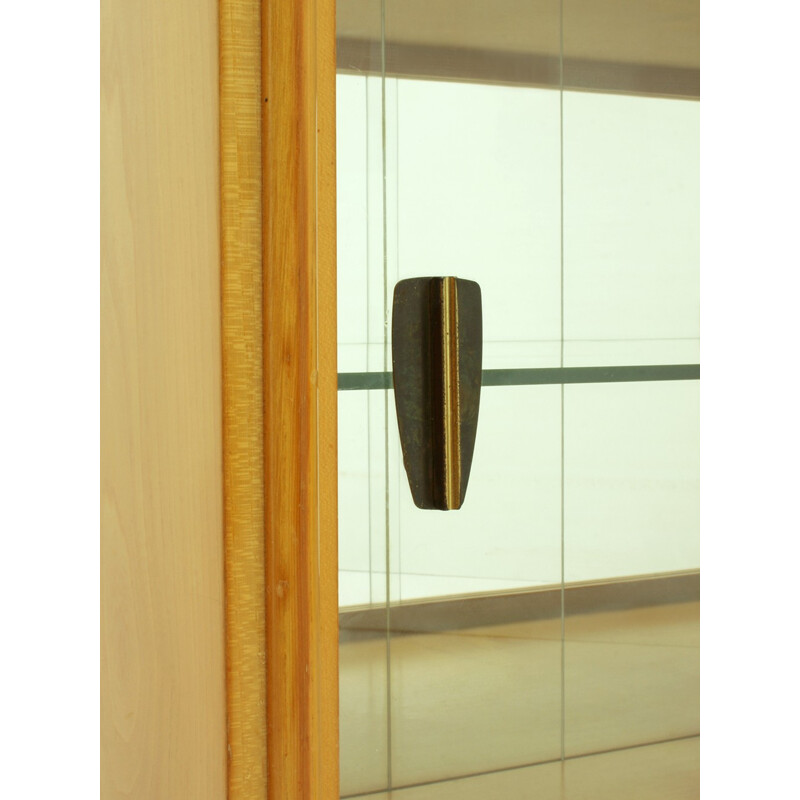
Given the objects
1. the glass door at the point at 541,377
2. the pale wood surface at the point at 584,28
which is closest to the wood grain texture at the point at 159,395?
A: the glass door at the point at 541,377

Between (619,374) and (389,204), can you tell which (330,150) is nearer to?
(389,204)

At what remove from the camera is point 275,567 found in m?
1.03

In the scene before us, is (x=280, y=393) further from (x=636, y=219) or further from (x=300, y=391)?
(x=636, y=219)

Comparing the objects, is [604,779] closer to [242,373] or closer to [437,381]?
[437,381]

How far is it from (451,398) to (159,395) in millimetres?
294

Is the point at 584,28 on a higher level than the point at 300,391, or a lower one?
higher

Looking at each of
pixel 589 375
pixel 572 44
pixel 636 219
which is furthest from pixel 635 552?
pixel 572 44

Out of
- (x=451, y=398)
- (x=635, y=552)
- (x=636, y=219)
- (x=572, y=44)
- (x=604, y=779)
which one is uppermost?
(x=572, y=44)

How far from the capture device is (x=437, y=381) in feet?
2.98

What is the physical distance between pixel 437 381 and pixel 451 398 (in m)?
0.02

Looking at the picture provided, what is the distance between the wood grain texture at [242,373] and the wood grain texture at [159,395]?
0.04 ft

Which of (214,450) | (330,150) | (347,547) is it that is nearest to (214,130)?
(330,150)

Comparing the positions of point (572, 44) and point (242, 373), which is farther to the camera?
point (242, 373)

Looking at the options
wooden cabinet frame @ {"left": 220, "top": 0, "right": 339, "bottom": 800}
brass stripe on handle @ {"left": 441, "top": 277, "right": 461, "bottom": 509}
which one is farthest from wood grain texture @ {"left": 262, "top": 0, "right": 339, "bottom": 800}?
brass stripe on handle @ {"left": 441, "top": 277, "right": 461, "bottom": 509}
